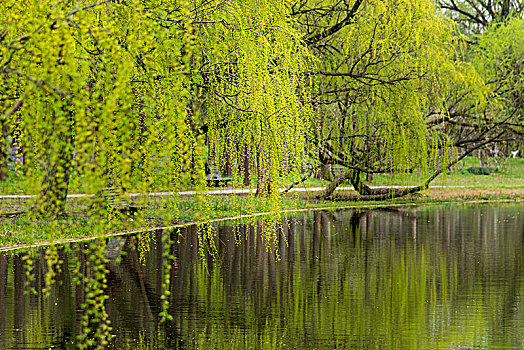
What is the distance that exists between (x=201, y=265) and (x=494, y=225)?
10.3 m

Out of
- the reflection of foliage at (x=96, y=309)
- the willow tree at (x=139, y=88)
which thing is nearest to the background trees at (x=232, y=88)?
the willow tree at (x=139, y=88)

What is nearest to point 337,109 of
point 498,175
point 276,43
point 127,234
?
point 127,234

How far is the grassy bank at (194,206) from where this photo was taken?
7.68 m

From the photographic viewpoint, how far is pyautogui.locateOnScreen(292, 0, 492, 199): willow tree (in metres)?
19.2

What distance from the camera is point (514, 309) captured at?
32.6ft

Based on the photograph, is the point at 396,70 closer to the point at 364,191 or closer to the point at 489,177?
the point at 364,191

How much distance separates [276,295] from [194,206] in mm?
13515

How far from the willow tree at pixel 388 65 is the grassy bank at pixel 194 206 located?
62.8 inches

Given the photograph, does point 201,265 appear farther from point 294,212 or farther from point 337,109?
point 337,109

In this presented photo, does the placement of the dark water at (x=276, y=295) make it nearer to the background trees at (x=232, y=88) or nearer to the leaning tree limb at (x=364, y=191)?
the background trees at (x=232, y=88)

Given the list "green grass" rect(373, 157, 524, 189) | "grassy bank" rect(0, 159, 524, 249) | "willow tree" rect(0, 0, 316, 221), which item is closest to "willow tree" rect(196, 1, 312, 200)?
"willow tree" rect(0, 0, 316, 221)

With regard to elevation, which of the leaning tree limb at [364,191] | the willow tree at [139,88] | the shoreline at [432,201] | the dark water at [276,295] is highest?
the willow tree at [139,88]

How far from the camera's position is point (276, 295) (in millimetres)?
10969

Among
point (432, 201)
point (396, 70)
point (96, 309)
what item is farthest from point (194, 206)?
point (96, 309)
